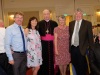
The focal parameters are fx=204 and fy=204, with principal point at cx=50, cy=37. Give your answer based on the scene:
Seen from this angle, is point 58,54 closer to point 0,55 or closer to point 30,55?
point 30,55

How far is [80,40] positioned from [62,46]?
597mm

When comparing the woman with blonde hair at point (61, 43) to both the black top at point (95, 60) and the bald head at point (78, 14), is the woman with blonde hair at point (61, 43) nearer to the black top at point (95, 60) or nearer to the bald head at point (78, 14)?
the bald head at point (78, 14)

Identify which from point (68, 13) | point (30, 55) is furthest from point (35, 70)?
point (68, 13)

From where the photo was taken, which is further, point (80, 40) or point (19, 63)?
point (80, 40)

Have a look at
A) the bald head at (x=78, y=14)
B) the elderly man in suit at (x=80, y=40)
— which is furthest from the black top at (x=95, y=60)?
the bald head at (x=78, y=14)

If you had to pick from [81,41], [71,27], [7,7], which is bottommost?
[81,41]

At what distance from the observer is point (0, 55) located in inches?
141

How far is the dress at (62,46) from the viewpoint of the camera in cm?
402

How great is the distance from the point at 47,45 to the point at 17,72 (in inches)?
41.3

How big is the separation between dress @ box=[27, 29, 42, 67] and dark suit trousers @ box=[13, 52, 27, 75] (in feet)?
1.06

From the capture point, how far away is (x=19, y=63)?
3.36m

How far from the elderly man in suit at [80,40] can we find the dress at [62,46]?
0.26m

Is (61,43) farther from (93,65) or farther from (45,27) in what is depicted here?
(93,65)


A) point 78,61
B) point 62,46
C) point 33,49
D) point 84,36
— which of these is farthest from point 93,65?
point 33,49
